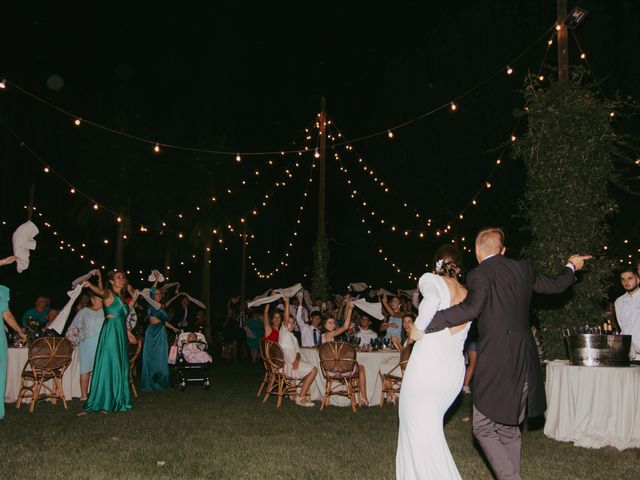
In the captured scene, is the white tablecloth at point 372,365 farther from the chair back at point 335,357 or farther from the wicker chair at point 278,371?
the chair back at point 335,357

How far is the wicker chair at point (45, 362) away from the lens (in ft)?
29.2

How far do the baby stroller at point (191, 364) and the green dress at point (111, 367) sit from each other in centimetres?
258

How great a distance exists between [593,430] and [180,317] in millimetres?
11518

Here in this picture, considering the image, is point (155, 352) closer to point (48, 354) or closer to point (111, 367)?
point (48, 354)

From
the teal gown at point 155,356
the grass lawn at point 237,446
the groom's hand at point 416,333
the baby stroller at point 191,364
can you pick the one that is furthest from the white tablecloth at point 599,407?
the teal gown at point 155,356

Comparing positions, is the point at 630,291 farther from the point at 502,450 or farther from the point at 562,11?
the point at 502,450

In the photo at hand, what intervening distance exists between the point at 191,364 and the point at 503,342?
8234 millimetres

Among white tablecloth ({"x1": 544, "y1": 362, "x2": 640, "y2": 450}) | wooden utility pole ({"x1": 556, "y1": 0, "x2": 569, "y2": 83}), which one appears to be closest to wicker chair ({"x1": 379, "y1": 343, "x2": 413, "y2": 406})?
white tablecloth ({"x1": 544, "y1": 362, "x2": 640, "y2": 450})

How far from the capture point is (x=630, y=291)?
7605mm

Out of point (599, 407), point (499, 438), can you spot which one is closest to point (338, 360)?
point (599, 407)

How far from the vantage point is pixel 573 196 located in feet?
25.3

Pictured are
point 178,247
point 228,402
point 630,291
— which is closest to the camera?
point 630,291

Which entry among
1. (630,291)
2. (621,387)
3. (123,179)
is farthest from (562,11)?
(123,179)

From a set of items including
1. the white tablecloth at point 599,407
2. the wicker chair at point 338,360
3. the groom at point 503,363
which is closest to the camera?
the groom at point 503,363
